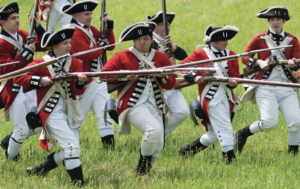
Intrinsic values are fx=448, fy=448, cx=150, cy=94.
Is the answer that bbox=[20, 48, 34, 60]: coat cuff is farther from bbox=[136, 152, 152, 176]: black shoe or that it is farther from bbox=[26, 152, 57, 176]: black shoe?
bbox=[136, 152, 152, 176]: black shoe

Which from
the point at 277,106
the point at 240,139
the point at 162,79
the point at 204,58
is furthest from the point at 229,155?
the point at 162,79

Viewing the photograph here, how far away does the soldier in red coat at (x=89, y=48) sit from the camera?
316 inches

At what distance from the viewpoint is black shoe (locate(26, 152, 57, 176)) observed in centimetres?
663

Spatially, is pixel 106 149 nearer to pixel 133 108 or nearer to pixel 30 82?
pixel 133 108

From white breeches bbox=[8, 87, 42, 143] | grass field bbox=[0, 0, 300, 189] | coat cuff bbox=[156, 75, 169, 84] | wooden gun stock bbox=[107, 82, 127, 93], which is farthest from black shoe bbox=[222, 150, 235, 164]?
white breeches bbox=[8, 87, 42, 143]

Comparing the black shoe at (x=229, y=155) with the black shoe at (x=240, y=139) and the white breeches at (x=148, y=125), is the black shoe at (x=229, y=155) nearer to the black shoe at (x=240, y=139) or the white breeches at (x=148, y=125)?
the black shoe at (x=240, y=139)

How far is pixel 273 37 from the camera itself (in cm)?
789

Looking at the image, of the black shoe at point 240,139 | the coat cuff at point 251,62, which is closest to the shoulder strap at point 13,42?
the coat cuff at point 251,62

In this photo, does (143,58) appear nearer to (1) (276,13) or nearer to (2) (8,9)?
(2) (8,9)

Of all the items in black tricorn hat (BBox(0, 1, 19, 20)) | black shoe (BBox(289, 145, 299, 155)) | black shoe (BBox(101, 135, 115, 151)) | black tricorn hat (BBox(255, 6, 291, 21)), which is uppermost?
black tricorn hat (BBox(0, 1, 19, 20))

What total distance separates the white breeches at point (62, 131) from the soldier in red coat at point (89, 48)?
5.44 ft

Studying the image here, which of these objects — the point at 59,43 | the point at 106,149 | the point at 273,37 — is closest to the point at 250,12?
the point at 273,37

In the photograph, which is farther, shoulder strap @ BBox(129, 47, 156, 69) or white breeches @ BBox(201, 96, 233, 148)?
white breeches @ BBox(201, 96, 233, 148)

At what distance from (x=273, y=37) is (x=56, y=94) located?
12.9 ft
